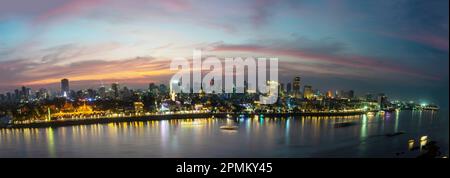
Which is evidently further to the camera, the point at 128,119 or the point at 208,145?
the point at 128,119

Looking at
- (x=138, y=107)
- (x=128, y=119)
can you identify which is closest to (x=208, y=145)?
(x=128, y=119)

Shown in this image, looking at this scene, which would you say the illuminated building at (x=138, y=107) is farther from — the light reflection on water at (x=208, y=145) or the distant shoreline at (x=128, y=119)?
the light reflection on water at (x=208, y=145)

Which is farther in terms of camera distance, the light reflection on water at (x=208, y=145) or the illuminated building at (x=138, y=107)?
the illuminated building at (x=138, y=107)

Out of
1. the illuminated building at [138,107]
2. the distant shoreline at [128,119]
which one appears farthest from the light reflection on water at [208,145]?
the illuminated building at [138,107]

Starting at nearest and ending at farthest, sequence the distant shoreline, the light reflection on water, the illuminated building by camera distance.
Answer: the light reflection on water, the distant shoreline, the illuminated building

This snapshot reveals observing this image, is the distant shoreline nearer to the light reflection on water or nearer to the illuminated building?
the illuminated building

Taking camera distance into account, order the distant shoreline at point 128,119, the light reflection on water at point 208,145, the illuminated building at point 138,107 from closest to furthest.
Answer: the light reflection on water at point 208,145, the distant shoreline at point 128,119, the illuminated building at point 138,107

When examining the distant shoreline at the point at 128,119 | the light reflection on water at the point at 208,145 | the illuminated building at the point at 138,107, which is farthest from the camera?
the illuminated building at the point at 138,107

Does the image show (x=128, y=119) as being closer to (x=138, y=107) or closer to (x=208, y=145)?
(x=138, y=107)

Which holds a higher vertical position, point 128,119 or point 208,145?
point 208,145

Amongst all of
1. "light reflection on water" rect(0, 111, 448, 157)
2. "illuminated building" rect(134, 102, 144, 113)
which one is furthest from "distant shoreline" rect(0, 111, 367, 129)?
"light reflection on water" rect(0, 111, 448, 157)
